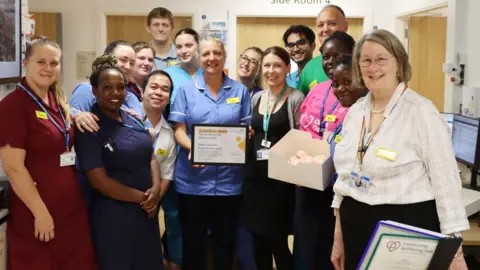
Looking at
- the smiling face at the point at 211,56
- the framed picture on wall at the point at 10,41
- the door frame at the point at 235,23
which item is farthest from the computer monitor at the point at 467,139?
the framed picture on wall at the point at 10,41

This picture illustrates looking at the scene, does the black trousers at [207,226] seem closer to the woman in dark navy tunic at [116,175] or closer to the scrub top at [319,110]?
the woman in dark navy tunic at [116,175]

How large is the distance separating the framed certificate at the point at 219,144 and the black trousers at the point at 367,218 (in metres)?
0.86

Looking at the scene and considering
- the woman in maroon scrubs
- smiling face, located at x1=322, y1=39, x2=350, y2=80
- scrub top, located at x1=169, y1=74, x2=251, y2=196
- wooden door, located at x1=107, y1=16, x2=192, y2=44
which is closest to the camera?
the woman in maroon scrubs

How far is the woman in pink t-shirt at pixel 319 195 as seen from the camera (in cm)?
257

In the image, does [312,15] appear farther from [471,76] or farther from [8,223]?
[8,223]

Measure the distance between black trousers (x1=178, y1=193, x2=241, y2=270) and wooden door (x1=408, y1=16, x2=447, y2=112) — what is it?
3.63 metres

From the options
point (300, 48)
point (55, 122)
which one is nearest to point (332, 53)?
point (300, 48)

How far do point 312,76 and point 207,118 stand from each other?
742 mm

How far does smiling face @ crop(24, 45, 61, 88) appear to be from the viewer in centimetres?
217

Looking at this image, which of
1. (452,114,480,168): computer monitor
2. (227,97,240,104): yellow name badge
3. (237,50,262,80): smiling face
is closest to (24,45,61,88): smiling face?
(227,97,240,104): yellow name badge

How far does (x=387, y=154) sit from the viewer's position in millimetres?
1798

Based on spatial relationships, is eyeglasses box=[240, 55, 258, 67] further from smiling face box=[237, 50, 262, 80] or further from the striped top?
the striped top

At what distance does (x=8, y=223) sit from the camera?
220cm

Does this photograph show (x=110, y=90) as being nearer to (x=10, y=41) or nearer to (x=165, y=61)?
(x=10, y=41)
